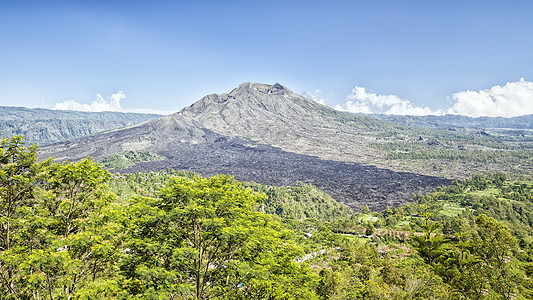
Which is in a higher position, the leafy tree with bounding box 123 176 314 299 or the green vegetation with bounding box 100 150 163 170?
the leafy tree with bounding box 123 176 314 299

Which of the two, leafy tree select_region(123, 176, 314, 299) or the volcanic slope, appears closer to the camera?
leafy tree select_region(123, 176, 314, 299)

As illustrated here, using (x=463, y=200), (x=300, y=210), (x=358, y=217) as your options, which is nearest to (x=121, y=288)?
(x=358, y=217)

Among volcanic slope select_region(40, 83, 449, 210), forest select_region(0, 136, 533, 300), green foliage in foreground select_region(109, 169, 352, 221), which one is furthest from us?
volcanic slope select_region(40, 83, 449, 210)

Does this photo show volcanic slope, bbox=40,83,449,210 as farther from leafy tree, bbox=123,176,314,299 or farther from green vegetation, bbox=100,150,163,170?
leafy tree, bbox=123,176,314,299

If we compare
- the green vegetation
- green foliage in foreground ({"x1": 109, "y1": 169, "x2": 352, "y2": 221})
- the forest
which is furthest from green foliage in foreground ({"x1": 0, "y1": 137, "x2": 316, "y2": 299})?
the green vegetation

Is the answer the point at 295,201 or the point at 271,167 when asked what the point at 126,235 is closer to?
the point at 295,201

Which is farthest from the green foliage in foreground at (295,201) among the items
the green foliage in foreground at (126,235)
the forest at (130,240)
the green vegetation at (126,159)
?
the green foliage in foreground at (126,235)

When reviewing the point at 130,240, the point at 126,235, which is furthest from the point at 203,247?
the point at 126,235

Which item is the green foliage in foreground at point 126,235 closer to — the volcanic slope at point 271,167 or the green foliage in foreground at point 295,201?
the green foliage in foreground at point 295,201
